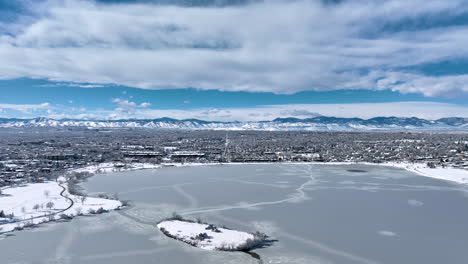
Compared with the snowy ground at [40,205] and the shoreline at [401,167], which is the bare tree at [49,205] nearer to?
the snowy ground at [40,205]

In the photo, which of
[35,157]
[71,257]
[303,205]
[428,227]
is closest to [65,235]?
[71,257]

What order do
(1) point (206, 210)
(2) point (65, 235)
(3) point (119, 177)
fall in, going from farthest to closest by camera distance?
(3) point (119, 177), (1) point (206, 210), (2) point (65, 235)

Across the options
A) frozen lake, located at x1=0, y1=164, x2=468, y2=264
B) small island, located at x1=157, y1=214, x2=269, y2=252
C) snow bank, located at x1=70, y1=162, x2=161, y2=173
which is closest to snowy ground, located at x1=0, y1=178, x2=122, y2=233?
frozen lake, located at x1=0, y1=164, x2=468, y2=264

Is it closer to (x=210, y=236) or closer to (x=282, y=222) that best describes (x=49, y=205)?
(x=210, y=236)

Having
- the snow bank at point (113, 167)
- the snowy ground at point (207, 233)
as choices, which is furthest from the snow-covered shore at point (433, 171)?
the snowy ground at point (207, 233)

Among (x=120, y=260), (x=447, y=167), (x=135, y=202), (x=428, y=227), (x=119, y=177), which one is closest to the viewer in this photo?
(x=120, y=260)

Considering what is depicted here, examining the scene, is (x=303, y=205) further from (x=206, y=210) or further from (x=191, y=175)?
(x=191, y=175)
